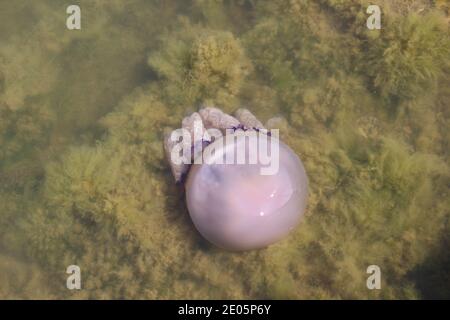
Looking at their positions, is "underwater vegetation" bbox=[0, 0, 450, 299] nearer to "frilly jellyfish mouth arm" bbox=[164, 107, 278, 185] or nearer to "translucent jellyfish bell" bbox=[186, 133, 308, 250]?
"frilly jellyfish mouth arm" bbox=[164, 107, 278, 185]

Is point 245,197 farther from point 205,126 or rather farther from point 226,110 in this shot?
point 226,110

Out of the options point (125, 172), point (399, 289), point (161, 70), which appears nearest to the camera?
point (399, 289)

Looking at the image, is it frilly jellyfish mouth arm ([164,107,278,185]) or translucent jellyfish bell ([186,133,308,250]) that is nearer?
translucent jellyfish bell ([186,133,308,250])

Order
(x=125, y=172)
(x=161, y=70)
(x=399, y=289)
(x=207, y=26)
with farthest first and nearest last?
(x=207, y=26)
(x=161, y=70)
(x=125, y=172)
(x=399, y=289)

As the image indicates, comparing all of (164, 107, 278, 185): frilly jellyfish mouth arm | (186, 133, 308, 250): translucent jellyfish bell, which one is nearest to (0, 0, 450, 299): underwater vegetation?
(164, 107, 278, 185): frilly jellyfish mouth arm

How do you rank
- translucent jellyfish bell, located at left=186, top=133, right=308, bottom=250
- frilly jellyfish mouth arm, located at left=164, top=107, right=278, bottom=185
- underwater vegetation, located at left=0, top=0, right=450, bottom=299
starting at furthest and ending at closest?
frilly jellyfish mouth arm, located at left=164, top=107, right=278, bottom=185, underwater vegetation, located at left=0, top=0, right=450, bottom=299, translucent jellyfish bell, located at left=186, top=133, right=308, bottom=250

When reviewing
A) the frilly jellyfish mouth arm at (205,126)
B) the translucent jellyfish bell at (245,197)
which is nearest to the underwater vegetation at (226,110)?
the frilly jellyfish mouth arm at (205,126)

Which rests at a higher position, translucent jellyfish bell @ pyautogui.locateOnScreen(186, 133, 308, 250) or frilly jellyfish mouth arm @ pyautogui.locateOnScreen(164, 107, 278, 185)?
frilly jellyfish mouth arm @ pyautogui.locateOnScreen(164, 107, 278, 185)
